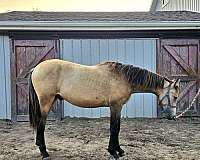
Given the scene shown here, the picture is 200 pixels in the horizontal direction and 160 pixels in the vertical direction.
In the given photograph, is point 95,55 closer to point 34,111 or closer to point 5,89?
point 5,89

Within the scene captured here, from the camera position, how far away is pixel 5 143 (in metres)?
5.68

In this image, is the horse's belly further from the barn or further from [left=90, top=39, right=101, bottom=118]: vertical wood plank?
[left=90, top=39, right=101, bottom=118]: vertical wood plank

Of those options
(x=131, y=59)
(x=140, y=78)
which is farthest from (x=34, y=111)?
(x=131, y=59)

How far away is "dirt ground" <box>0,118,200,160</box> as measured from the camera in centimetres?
492

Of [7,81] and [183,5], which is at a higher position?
[183,5]

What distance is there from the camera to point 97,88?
474 cm

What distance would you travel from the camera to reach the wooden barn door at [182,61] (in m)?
8.07

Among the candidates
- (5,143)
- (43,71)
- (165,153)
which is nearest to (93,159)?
(165,153)

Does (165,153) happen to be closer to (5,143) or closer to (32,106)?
(32,106)

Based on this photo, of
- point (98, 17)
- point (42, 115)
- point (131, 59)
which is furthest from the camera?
point (98, 17)

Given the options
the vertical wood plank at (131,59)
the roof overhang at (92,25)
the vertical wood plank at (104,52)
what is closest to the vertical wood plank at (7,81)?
the roof overhang at (92,25)

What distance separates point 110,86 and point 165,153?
1.38 m

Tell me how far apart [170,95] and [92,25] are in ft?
11.5

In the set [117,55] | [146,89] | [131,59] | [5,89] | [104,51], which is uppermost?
[104,51]
